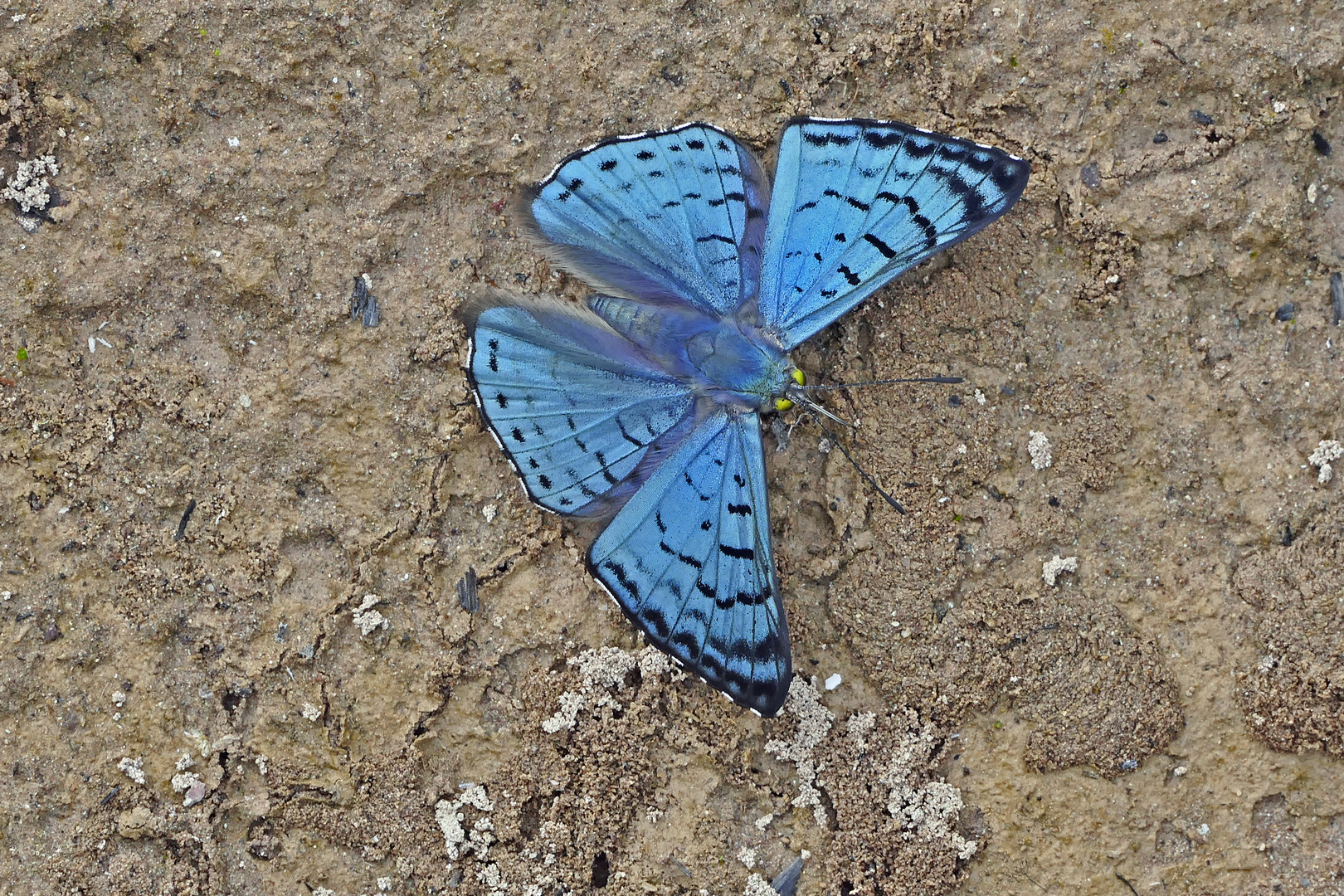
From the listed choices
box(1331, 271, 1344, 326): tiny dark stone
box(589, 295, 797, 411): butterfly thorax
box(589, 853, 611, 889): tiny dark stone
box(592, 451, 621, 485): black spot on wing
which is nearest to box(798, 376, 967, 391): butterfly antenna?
box(589, 295, 797, 411): butterfly thorax

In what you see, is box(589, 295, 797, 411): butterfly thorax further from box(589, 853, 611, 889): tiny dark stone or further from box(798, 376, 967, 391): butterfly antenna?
box(589, 853, 611, 889): tiny dark stone

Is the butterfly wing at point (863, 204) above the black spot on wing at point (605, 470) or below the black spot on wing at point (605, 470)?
above

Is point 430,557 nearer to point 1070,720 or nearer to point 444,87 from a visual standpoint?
point 444,87

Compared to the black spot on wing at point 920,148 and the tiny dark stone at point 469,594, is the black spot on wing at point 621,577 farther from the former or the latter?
the black spot on wing at point 920,148

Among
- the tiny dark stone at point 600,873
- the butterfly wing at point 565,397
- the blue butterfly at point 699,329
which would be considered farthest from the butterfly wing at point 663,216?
the tiny dark stone at point 600,873

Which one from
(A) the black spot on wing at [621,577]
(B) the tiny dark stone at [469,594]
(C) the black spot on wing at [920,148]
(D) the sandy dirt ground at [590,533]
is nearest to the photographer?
(C) the black spot on wing at [920,148]

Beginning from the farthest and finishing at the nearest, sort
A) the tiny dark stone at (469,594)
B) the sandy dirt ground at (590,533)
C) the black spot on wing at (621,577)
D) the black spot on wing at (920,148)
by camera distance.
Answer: the tiny dark stone at (469,594), the sandy dirt ground at (590,533), the black spot on wing at (621,577), the black spot on wing at (920,148)

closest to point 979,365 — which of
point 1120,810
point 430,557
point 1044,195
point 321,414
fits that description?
point 1044,195
